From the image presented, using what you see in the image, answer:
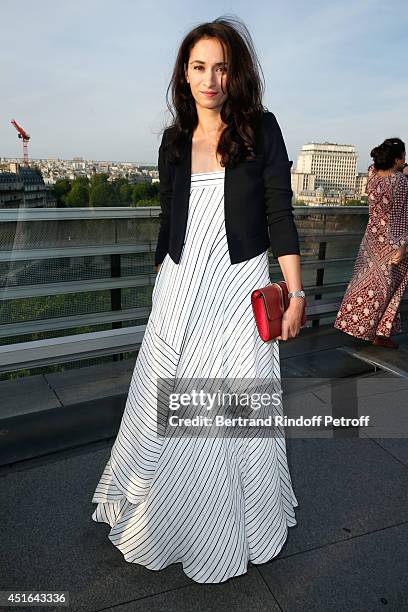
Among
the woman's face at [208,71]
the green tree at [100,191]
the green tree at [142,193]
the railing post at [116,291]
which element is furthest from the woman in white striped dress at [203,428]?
the railing post at [116,291]

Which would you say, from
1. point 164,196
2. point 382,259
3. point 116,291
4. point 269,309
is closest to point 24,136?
point 116,291

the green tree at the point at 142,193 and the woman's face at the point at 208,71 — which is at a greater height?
the woman's face at the point at 208,71

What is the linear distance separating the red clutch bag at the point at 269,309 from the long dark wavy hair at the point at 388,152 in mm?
2705

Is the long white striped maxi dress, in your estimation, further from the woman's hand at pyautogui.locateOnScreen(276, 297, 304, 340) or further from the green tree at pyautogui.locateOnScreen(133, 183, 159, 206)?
the green tree at pyautogui.locateOnScreen(133, 183, 159, 206)

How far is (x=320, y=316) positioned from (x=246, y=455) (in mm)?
3087

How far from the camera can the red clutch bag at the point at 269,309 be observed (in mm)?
1623

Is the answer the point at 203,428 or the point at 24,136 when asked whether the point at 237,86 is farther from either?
the point at 24,136

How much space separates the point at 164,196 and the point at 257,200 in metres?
0.41

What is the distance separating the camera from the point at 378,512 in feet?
7.23

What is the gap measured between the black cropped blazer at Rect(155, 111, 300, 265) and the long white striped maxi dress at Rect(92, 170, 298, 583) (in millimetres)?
29

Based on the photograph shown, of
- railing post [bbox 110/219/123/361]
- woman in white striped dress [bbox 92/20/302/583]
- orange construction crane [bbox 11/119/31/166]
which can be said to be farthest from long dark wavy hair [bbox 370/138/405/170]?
woman in white striped dress [bbox 92/20/302/583]

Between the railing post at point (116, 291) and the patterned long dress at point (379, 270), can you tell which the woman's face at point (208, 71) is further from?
the patterned long dress at point (379, 270)

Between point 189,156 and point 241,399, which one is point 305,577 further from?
point 189,156

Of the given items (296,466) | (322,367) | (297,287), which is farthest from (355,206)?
(297,287)
